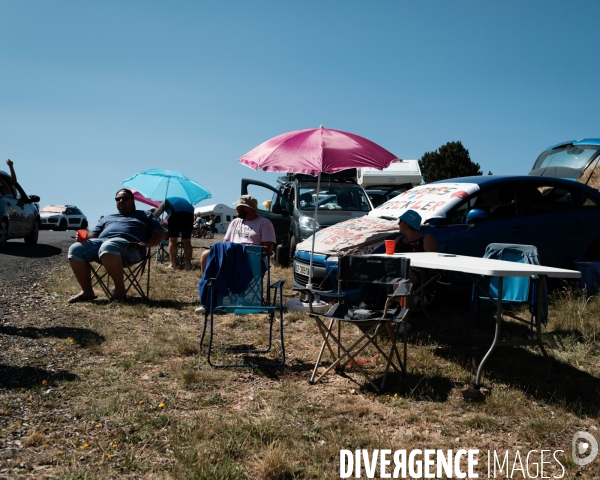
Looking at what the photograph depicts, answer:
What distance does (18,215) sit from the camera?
13.9 metres

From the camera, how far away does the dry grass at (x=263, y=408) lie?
3.08 metres

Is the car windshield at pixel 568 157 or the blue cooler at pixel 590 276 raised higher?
the car windshield at pixel 568 157

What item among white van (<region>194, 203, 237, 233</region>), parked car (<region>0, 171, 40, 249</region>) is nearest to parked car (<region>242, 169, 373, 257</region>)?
parked car (<region>0, 171, 40, 249</region>)

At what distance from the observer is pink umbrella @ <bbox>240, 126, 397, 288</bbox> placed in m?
6.71

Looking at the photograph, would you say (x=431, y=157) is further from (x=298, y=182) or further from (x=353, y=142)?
(x=353, y=142)

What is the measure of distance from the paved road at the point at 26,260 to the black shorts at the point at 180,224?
2.31m

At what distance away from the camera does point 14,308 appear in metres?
6.93

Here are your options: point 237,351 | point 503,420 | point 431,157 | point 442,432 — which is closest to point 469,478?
point 442,432

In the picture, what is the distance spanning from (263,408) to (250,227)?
11.4ft

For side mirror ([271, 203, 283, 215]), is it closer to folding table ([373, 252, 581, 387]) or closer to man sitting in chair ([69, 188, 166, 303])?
man sitting in chair ([69, 188, 166, 303])

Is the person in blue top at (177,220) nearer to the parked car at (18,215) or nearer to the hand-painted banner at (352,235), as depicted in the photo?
the parked car at (18,215)

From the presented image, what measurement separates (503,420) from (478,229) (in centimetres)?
339

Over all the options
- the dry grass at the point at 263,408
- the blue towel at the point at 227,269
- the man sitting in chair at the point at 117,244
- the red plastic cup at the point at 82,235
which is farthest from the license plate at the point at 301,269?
the red plastic cup at the point at 82,235

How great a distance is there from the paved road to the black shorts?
231 centimetres
